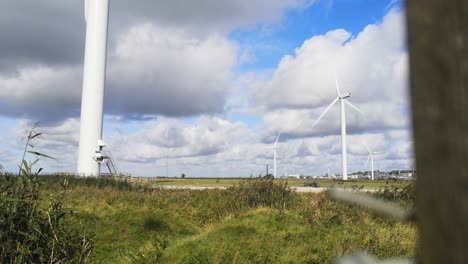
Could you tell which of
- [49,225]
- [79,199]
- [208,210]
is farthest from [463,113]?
[79,199]

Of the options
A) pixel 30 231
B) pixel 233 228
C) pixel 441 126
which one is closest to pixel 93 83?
pixel 233 228

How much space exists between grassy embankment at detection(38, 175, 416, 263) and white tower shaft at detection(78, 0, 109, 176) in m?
18.9

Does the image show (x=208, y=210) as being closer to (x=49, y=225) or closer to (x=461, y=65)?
(x=49, y=225)

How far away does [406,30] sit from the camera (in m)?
1.13

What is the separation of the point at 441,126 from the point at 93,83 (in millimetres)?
43293

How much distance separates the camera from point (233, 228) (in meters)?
13.6

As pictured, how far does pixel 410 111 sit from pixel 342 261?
0.48 metres

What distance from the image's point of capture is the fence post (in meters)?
0.97

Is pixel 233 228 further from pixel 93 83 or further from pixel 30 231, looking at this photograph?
pixel 93 83

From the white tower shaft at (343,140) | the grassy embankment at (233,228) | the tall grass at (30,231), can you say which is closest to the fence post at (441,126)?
the grassy embankment at (233,228)

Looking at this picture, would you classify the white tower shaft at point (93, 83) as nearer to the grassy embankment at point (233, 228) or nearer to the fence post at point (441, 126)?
the grassy embankment at point (233, 228)

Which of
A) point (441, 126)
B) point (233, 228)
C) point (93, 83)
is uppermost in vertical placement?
point (93, 83)

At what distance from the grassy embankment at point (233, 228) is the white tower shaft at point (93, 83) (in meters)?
18.9

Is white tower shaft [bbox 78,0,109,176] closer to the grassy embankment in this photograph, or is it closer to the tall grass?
the grassy embankment
